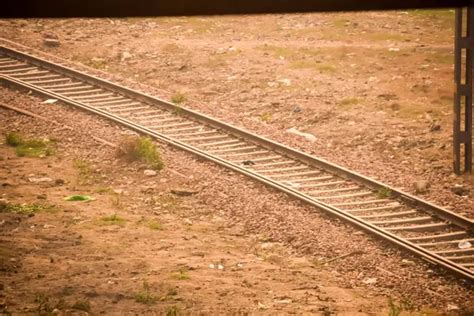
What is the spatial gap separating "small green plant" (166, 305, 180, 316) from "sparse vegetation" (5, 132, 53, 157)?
5636mm

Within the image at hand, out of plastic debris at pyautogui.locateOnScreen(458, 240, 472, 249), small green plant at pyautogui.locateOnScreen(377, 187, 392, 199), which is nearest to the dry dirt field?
small green plant at pyautogui.locateOnScreen(377, 187, 392, 199)

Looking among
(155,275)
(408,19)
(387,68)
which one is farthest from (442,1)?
(408,19)

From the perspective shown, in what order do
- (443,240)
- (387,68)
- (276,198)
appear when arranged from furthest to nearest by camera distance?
(387,68) → (276,198) → (443,240)

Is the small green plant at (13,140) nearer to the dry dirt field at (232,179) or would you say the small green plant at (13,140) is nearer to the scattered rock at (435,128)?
the dry dirt field at (232,179)

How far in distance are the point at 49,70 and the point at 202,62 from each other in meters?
3.69

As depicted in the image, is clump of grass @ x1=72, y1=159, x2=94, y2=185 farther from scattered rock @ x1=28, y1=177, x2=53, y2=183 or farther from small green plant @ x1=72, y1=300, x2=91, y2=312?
small green plant @ x1=72, y1=300, x2=91, y2=312

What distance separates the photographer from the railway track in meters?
9.59

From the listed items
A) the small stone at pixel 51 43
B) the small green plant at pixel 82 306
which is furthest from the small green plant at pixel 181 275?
the small stone at pixel 51 43

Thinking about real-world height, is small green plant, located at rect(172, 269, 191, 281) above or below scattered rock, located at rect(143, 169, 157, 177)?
below

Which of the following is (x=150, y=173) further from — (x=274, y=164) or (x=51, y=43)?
(x=51, y=43)

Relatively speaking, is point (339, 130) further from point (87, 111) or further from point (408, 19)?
point (408, 19)

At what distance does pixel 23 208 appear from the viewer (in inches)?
409

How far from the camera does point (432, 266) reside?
881cm

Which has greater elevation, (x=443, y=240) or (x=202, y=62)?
(x=202, y=62)
